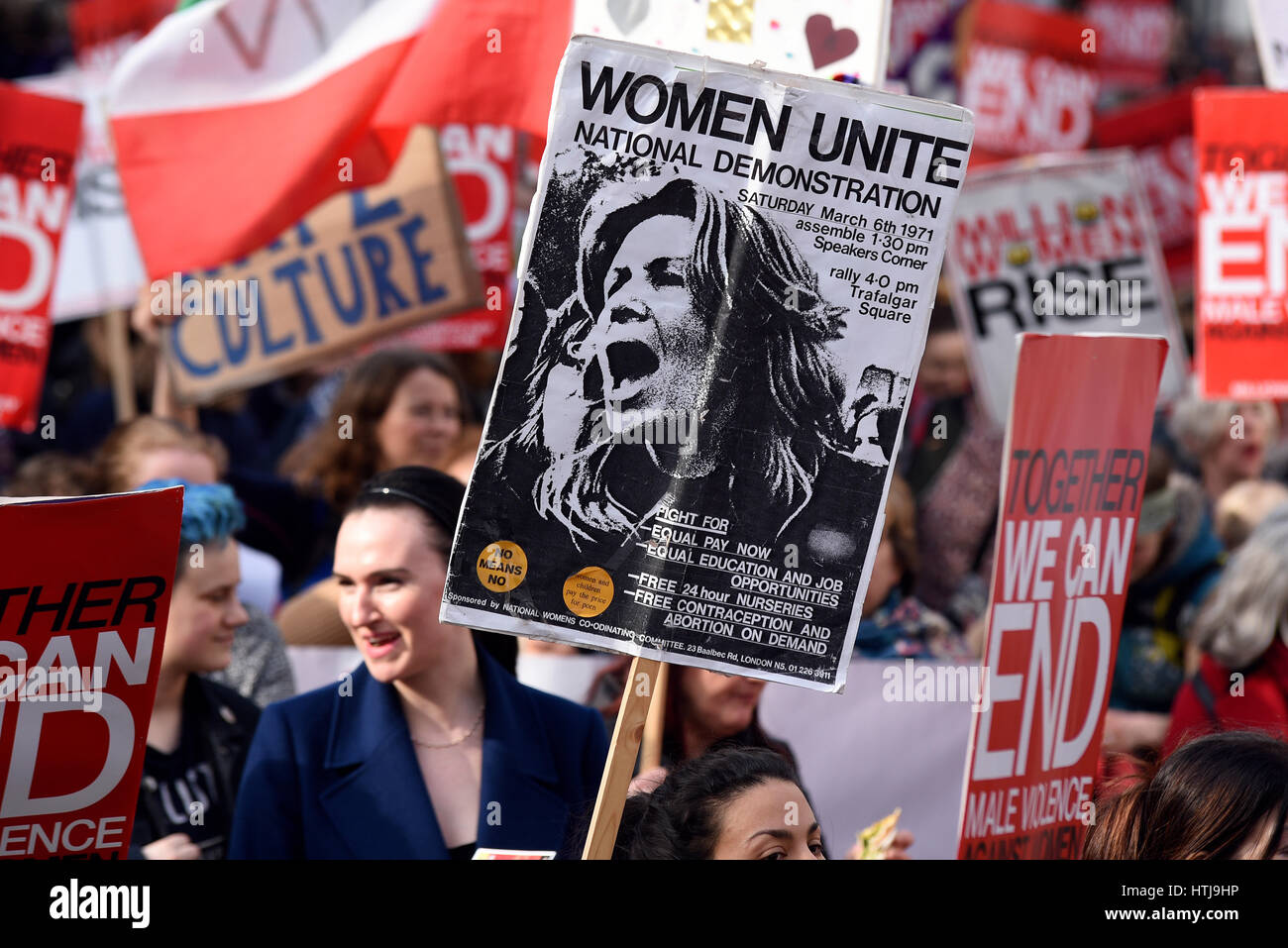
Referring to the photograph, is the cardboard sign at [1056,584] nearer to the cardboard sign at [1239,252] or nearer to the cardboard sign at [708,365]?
the cardboard sign at [708,365]

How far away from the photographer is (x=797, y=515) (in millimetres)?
2658

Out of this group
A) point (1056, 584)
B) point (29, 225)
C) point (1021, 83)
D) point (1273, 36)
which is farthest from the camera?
point (1021, 83)

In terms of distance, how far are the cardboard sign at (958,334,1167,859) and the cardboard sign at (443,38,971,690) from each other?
42cm

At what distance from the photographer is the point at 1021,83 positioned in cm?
777

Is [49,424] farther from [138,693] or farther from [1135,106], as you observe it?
[1135,106]

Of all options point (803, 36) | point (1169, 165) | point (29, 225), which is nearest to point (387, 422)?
point (29, 225)

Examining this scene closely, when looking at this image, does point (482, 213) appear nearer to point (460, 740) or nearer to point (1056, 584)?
point (460, 740)

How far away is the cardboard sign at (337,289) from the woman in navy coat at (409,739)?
6.83 feet

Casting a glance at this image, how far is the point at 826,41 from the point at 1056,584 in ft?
4.02

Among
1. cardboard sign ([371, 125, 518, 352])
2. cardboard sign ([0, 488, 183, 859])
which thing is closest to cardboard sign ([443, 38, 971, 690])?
cardboard sign ([0, 488, 183, 859])

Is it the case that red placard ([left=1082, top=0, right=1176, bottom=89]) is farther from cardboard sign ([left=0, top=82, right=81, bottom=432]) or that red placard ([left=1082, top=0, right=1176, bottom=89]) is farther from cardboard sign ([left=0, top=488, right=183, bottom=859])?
cardboard sign ([left=0, top=488, right=183, bottom=859])

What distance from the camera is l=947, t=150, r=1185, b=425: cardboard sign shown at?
5742mm
